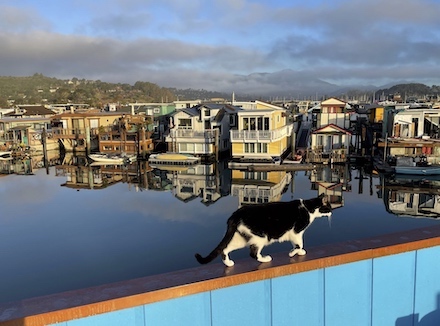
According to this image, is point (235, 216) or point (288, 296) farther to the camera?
point (235, 216)

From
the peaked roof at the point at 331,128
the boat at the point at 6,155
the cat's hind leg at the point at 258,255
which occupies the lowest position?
the boat at the point at 6,155

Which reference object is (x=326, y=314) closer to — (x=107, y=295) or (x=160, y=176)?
(x=107, y=295)

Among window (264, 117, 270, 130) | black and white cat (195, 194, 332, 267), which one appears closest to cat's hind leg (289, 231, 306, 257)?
black and white cat (195, 194, 332, 267)

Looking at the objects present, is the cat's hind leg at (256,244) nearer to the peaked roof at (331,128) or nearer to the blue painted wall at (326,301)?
the blue painted wall at (326,301)

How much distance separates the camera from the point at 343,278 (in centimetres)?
221

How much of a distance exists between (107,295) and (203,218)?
1130cm

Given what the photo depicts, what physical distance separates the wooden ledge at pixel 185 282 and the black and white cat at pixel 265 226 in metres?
0.15

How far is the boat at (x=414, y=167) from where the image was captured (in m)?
19.8

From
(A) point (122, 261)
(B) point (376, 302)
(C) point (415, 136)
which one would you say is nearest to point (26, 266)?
(A) point (122, 261)

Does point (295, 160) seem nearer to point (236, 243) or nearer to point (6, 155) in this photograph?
point (236, 243)

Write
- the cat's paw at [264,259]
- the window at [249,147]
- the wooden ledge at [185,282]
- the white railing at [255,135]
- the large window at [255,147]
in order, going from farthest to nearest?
1. the window at [249,147]
2. the large window at [255,147]
3. the white railing at [255,135]
4. the cat's paw at [264,259]
5. the wooden ledge at [185,282]

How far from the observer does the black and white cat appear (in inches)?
95.5

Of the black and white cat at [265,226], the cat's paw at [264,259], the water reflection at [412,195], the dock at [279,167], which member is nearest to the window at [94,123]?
the dock at [279,167]

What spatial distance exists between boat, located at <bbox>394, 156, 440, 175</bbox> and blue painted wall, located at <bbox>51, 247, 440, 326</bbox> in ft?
65.3
